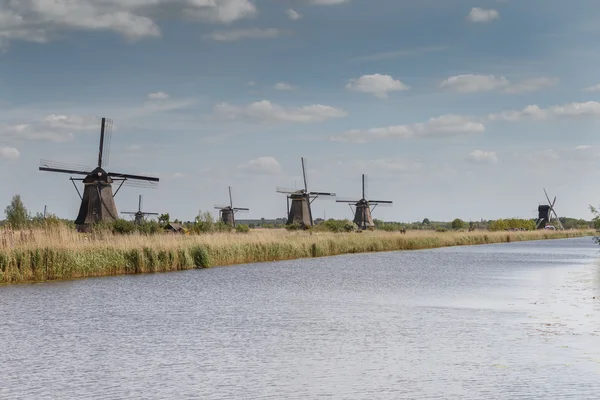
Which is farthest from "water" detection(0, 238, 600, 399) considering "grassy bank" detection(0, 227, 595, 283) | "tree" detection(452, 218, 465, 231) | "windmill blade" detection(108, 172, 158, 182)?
"tree" detection(452, 218, 465, 231)

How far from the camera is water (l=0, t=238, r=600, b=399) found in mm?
8336

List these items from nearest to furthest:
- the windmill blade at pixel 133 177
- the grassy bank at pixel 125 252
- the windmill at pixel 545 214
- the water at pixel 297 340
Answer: the water at pixel 297 340 → the grassy bank at pixel 125 252 → the windmill blade at pixel 133 177 → the windmill at pixel 545 214

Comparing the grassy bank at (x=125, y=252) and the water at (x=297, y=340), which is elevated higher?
the grassy bank at (x=125, y=252)

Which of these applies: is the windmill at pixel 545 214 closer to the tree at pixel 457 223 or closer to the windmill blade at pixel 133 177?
the tree at pixel 457 223

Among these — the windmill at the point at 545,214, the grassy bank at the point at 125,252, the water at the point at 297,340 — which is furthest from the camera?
the windmill at the point at 545,214

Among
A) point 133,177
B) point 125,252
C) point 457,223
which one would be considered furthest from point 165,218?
point 457,223

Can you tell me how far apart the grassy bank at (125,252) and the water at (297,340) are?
1.08 metres

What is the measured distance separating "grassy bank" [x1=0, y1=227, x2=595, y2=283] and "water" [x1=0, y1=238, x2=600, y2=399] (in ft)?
3.54

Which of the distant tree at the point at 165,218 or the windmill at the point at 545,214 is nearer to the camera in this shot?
the distant tree at the point at 165,218

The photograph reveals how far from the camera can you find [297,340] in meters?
11.6

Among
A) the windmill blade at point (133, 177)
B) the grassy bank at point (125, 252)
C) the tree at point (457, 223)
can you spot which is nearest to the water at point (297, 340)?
the grassy bank at point (125, 252)

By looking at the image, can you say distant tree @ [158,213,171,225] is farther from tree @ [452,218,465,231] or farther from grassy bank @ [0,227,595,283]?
tree @ [452,218,465,231]

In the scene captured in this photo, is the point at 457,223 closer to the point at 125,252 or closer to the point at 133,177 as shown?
the point at 133,177

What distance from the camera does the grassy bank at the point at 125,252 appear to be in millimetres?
20812
